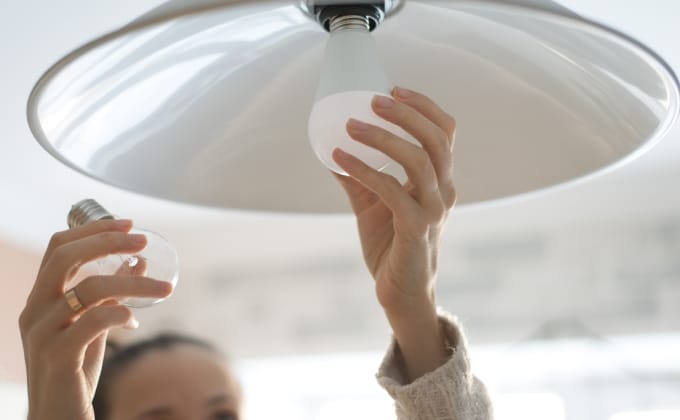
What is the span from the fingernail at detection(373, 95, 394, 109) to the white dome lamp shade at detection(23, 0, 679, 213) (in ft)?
0.06

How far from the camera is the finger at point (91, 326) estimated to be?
44 centimetres

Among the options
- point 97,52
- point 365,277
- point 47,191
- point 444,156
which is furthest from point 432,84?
point 365,277

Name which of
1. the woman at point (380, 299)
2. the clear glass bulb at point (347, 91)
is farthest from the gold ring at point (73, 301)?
the clear glass bulb at point (347, 91)

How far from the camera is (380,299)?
657 millimetres

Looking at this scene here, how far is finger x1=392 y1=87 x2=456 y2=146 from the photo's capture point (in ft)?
1.34

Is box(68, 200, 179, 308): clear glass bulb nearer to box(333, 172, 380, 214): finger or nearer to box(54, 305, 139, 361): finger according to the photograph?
box(54, 305, 139, 361): finger

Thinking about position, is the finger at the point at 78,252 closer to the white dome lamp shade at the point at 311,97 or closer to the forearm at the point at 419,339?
the white dome lamp shade at the point at 311,97

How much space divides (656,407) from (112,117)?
216 cm

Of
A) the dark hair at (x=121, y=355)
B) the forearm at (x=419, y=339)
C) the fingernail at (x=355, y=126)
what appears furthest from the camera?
the dark hair at (x=121, y=355)

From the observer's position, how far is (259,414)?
264cm

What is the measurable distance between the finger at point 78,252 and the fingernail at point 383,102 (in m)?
0.13

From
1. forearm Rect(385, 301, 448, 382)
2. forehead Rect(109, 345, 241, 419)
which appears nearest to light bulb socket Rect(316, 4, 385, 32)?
forearm Rect(385, 301, 448, 382)

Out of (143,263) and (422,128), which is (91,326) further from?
(422,128)

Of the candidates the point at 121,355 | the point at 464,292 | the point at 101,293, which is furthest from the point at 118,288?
the point at 464,292
